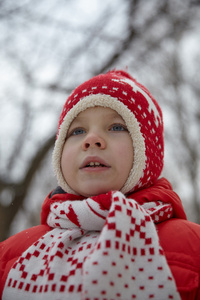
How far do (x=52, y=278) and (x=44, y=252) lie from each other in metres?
0.17

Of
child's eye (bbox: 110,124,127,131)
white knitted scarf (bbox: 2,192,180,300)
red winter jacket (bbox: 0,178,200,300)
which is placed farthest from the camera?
child's eye (bbox: 110,124,127,131)

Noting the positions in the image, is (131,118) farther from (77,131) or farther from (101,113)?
(77,131)

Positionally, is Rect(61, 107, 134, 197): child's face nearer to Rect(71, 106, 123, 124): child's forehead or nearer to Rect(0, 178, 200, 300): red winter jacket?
Rect(71, 106, 123, 124): child's forehead

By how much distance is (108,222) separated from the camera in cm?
81

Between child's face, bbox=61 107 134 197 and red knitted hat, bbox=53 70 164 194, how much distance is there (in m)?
0.03

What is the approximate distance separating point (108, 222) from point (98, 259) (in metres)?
0.11

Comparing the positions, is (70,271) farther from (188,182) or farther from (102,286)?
(188,182)

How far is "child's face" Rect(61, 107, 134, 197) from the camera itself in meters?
1.08

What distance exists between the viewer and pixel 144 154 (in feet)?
3.78

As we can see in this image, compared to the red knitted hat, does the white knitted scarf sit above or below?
below

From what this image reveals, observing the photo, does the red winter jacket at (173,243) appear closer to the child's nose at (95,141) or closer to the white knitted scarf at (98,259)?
the white knitted scarf at (98,259)

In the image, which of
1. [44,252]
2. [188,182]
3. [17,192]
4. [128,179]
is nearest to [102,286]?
[44,252]

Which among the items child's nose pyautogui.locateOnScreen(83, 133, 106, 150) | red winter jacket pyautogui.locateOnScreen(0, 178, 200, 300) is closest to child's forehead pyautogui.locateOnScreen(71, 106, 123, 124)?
child's nose pyautogui.locateOnScreen(83, 133, 106, 150)

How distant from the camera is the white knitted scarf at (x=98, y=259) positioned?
738 mm
